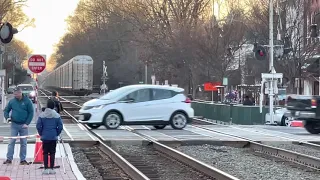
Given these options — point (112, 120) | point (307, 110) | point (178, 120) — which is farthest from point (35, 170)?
point (307, 110)

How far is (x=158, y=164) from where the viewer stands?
15.4 meters

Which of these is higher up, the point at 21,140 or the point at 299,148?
the point at 21,140

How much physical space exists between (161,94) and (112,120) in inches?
84.6

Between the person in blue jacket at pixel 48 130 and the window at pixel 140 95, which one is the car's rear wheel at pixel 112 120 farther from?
the person in blue jacket at pixel 48 130

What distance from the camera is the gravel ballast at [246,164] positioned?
43.7 feet

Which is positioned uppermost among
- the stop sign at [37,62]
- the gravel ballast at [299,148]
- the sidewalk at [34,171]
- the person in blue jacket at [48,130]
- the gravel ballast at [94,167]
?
the stop sign at [37,62]

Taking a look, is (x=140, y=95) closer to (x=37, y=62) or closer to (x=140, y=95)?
(x=140, y=95)

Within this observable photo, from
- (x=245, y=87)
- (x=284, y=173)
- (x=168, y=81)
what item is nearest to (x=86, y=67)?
(x=168, y=81)

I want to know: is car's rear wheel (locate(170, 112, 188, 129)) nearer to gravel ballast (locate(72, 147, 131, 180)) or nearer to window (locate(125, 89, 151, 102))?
window (locate(125, 89, 151, 102))

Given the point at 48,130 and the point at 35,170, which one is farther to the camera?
the point at 35,170

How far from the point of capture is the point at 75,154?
17562mm

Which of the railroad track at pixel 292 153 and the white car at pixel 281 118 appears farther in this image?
the white car at pixel 281 118

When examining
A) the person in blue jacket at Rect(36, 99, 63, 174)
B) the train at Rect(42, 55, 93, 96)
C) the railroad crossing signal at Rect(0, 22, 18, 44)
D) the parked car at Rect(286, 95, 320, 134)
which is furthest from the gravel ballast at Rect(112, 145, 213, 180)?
the train at Rect(42, 55, 93, 96)

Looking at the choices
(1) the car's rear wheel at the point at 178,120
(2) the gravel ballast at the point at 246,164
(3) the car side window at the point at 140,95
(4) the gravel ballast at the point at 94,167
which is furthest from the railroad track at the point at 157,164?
(1) the car's rear wheel at the point at 178,120
